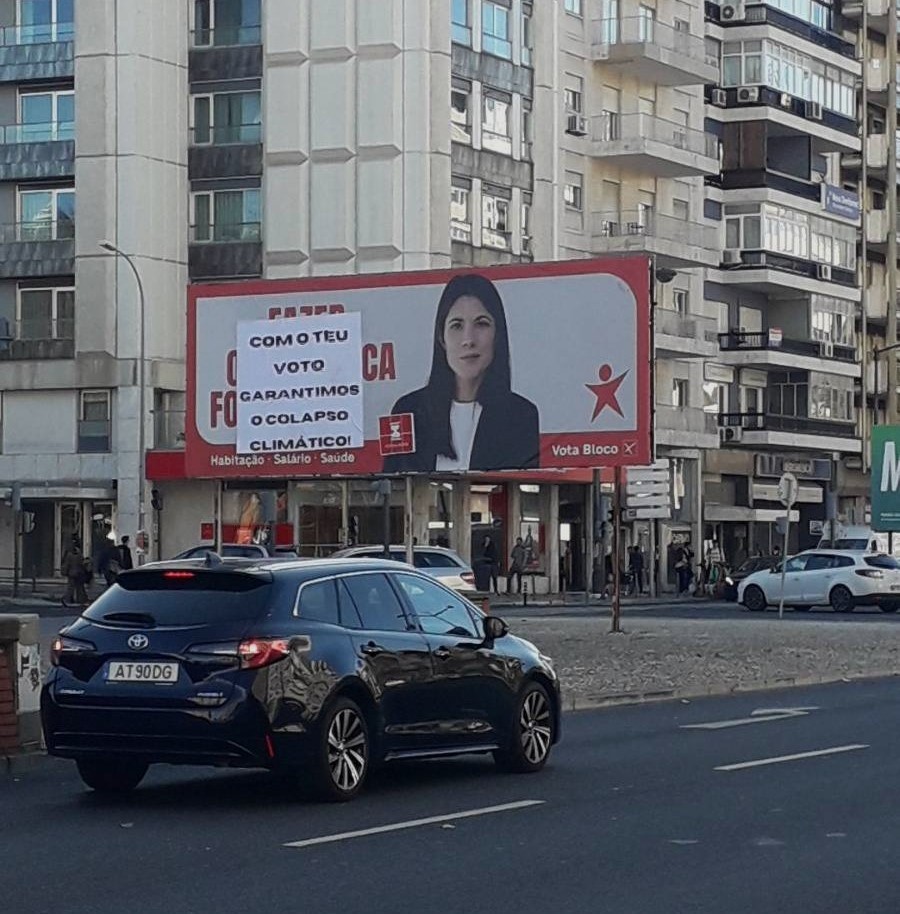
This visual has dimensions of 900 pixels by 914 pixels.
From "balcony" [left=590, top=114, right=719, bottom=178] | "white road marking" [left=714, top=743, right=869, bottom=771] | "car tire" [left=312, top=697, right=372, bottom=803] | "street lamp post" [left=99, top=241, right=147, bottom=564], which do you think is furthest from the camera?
"balcony" [left=590, top=114, right=719, bottom=178]

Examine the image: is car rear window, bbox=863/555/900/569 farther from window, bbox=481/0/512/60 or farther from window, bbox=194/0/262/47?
window, bbox=194/0/262/47

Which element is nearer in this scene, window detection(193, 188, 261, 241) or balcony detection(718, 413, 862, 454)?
window detection(193, 188, 261, 241)

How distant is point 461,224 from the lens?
6412 cm

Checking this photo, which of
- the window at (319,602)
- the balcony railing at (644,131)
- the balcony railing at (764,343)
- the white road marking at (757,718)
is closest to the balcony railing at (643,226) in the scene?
the balcony railing at (644,131)

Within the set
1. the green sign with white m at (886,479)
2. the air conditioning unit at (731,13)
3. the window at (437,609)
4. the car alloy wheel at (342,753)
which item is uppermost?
the air conditioning unit at (731,13)

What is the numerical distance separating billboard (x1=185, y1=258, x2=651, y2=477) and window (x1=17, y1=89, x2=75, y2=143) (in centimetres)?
2268

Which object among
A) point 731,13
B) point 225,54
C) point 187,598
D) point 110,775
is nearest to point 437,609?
point 187,598

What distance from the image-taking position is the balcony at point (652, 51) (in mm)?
70562

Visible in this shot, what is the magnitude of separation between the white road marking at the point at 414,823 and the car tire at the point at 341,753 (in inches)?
30.0

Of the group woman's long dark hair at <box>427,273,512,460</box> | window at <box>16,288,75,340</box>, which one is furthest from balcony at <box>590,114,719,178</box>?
woman's long dark hair at <box>427,273,512,460</box>

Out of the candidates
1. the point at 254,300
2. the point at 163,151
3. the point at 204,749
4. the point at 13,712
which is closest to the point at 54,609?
the point at 254,300

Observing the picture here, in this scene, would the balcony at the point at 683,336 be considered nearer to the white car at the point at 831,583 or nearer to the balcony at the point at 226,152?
the balcony at the point at 226,152

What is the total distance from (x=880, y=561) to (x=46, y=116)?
27.7m

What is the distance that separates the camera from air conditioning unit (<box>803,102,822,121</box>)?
80.1 metres
